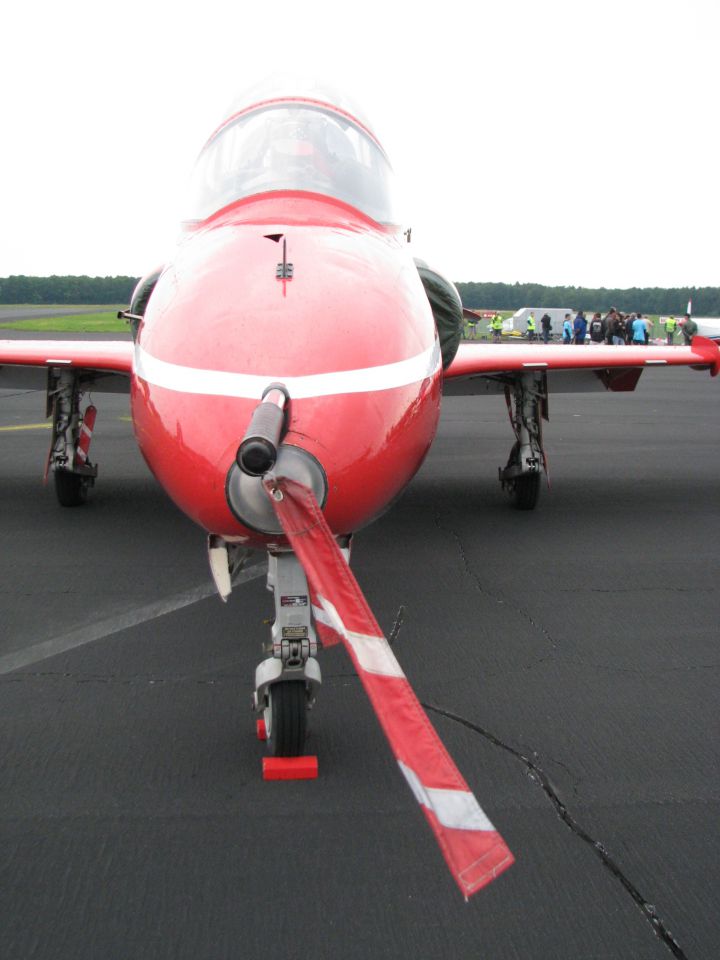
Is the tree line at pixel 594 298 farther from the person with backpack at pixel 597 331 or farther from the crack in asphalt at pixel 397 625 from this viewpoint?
the crack in asphalt at pixel 397 625

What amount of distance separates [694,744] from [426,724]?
6.55 feet

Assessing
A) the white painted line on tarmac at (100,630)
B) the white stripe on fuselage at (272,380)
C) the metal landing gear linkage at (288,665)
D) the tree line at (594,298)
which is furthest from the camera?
the tree line at (594,298)

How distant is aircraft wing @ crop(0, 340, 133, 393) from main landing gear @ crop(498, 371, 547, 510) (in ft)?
12.5

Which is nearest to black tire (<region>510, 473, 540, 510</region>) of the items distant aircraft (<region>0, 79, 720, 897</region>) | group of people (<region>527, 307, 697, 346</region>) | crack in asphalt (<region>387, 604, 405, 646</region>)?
crack in asphalt (<region>387, 604, 405, 646</region>)

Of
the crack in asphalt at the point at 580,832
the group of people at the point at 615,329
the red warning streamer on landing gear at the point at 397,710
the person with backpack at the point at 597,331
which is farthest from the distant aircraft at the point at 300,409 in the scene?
the person with backpack at the point at 597,331

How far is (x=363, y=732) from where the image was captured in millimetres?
3771

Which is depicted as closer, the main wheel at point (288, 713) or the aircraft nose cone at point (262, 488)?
the aircraft nose cone at point (262, 488)

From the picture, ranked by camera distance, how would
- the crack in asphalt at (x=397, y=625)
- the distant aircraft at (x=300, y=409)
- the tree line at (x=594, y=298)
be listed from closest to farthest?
the distant aircraft at (x=300, y=409)
the crack in asphalt at (x=397, y=625)
the tree line at (x=594, y=298)

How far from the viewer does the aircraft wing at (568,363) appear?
7891mm

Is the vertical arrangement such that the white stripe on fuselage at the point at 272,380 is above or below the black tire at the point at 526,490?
above

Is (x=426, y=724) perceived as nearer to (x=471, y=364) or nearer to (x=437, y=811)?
(x=437, y=811)

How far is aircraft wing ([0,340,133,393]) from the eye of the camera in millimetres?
7344

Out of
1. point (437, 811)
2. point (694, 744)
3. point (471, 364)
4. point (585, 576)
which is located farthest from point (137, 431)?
point (471, 364)

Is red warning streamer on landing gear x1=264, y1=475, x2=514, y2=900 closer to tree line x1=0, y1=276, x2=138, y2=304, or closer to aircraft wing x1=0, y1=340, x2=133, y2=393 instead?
aircraft wing x1=0, y1=340, x2=133, y2=393
